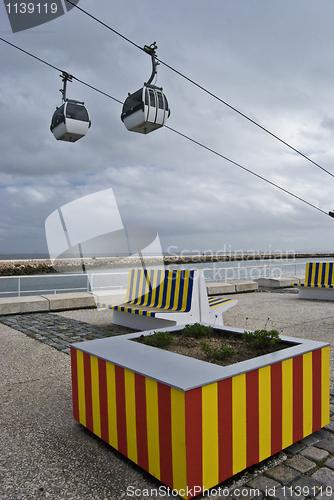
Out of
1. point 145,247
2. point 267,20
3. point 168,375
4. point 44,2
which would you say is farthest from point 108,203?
point 168,375

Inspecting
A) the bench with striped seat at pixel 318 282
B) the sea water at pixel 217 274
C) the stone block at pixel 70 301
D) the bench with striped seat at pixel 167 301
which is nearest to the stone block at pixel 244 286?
the sea water at pixel 217 274

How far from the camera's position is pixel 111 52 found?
6664 mm

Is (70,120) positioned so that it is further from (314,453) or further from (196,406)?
(314,453)

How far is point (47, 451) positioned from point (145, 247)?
5125mm

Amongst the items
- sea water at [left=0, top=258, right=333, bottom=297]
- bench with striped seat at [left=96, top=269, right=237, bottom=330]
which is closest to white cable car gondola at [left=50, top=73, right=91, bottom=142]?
sea water at [left=0, top=258, right=333, bottom=297]

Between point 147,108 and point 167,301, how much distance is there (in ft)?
9.53

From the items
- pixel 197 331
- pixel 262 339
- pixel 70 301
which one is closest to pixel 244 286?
pixel 70 301

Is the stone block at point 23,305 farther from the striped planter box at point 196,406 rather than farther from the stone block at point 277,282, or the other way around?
the stone block at point 277,282

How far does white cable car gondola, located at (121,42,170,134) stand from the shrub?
3.33 metres

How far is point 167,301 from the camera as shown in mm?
5688

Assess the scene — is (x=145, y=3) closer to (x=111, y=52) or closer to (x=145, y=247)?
(x=111, y=52)

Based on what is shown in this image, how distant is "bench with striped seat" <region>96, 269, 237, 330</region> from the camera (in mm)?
5289

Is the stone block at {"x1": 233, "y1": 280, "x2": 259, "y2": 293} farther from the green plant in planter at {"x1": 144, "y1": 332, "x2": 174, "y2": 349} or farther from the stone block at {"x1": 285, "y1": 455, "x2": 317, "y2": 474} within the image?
the stone block at {"x1": 285, "y1": 455, "x2": 317, "y2": 474}

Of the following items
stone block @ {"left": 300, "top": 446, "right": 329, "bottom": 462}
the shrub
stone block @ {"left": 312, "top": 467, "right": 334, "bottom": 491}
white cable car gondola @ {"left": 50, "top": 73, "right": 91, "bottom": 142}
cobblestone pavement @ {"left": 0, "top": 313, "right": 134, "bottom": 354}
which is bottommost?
cobblestone pavement @ {"left": 0, "top": 313, "right": 134, "bottom": 354}
